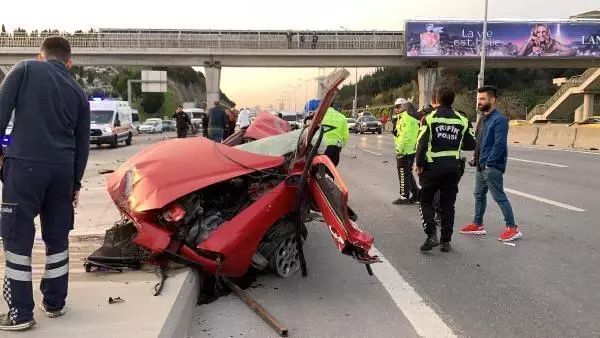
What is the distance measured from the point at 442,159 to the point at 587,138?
20308 millimetres

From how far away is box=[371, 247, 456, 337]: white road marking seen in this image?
166 inches

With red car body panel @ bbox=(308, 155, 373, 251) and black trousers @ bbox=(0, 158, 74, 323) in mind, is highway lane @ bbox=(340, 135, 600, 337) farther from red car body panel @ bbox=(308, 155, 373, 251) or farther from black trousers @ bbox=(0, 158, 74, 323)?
black trousers @ bbox=(0, 158, 74, 323)

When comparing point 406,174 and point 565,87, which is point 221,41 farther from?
point 406,174

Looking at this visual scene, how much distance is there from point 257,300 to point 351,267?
1.37m

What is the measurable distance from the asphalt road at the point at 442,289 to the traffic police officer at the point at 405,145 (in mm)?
1077

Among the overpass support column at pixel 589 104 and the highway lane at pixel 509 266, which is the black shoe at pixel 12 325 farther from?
the overpass support column at pixel 589 104

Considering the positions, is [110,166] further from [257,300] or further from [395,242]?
[257,300]

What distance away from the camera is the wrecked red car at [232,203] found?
4590mm

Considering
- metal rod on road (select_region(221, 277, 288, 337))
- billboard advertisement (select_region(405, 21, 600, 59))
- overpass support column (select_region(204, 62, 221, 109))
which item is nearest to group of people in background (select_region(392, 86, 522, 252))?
metal rod on road (select_region(221, 277, 288, 337))

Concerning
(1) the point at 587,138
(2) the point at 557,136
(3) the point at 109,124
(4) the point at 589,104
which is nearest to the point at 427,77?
(4) the point at 589,104

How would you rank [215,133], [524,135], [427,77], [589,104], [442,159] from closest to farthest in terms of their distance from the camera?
[442,159] → [215,133] → [524,135] → [427,77] → [589,104]

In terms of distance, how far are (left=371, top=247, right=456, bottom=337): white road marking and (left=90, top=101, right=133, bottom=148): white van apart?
2171cm

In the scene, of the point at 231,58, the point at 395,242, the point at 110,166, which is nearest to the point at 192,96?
the point at 231,58

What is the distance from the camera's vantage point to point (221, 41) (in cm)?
5288
